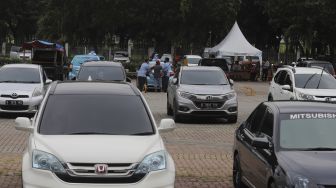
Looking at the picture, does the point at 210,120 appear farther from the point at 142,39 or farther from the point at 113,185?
the point at 142,39

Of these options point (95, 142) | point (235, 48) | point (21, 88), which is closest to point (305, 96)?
point (21, 88)

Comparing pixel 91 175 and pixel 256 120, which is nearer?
pixel 91 175

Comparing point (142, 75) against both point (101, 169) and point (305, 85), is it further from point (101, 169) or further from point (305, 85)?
point (101, 169)

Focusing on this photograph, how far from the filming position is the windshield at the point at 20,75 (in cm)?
2031

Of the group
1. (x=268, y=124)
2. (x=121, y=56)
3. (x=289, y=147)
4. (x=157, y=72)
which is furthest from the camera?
(x=121, y=56)

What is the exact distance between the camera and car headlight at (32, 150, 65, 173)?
6762 millimetres

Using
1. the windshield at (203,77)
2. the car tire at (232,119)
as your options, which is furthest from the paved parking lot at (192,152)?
the windshield at (203,77)

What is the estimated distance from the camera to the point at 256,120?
29.8 ft

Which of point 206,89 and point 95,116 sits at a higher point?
point 95,116

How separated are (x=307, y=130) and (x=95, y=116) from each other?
104 inches

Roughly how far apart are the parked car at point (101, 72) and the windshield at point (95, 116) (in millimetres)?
12581

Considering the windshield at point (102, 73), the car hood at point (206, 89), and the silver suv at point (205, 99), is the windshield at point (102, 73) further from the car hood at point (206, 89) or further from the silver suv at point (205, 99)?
the car hood at point (206, 89)

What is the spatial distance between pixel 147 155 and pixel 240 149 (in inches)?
101

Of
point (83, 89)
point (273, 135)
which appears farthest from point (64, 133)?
point (273, 135)
